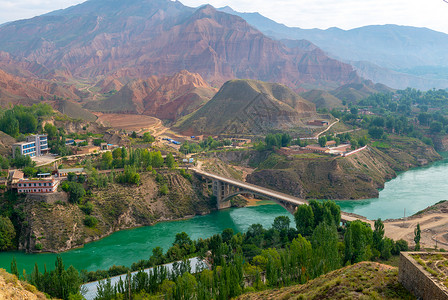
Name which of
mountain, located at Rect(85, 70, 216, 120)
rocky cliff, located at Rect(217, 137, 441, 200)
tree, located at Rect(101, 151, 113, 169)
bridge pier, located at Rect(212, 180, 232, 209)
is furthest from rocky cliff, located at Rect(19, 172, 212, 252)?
mountain, located at Rect(85, 70, 216, 120)

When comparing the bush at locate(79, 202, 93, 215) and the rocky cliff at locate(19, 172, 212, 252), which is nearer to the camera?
the rocky cliff at locate(19, 172, 212, 252)

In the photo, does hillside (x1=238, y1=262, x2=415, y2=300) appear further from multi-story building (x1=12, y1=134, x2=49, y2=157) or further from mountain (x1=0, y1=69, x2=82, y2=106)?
mountain (x1=0, y1=69, x2=82, y2=106)

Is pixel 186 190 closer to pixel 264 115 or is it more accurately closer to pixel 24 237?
pixel 24 237

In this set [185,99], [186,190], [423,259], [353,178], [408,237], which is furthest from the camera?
[185,99]

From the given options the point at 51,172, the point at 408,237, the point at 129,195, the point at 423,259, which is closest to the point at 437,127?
the point at 408,237

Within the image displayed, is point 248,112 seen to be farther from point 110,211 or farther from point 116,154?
point 110,211

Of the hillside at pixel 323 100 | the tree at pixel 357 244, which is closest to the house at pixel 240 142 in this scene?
the hillside at pixel 323 100

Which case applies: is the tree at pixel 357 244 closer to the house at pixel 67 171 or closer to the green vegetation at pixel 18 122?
the house at pixel 67 171
